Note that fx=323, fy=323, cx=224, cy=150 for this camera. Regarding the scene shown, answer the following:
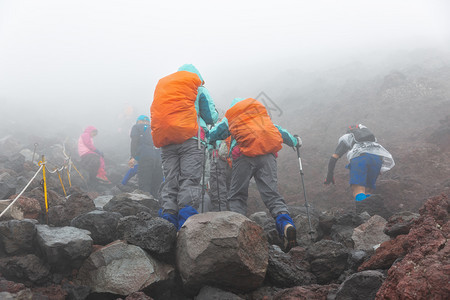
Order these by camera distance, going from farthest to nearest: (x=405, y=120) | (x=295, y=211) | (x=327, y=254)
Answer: (x=405, y=120) → (x=295, y=211) → (x=327, y=254)

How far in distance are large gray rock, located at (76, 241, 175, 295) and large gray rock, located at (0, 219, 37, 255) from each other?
66 cm

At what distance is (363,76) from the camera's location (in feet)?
76.9

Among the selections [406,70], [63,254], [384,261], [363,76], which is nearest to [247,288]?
[384,261]

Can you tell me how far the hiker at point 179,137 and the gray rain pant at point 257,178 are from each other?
2.67ft

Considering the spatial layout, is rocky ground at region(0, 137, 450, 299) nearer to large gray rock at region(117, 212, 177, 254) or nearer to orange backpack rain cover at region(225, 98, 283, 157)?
large gray rock at region(117, 212, 177, 254)

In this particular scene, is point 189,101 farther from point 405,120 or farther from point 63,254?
point 405,120

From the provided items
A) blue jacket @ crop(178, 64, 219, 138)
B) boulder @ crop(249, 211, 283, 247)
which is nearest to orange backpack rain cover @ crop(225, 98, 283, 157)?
blue jacket @ crop(178, 64, 219, 138)

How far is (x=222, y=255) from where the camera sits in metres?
3.03

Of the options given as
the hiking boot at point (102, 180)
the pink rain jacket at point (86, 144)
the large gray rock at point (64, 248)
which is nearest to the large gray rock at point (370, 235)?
the large gray rock at point (64, 248)

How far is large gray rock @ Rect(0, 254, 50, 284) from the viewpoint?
309 centimetres

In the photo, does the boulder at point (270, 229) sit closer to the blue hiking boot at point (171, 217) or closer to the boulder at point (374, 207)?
the blue hiking boot at point (171, 217)

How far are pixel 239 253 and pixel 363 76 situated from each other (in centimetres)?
2356

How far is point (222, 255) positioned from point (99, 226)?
5.42ft

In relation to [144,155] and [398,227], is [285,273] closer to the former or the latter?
[398,227]
